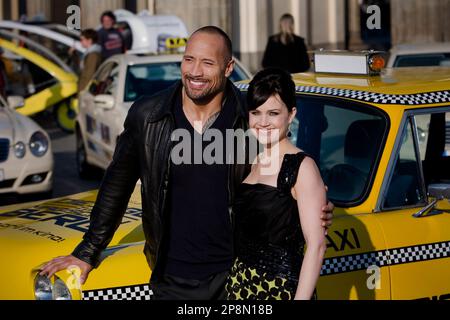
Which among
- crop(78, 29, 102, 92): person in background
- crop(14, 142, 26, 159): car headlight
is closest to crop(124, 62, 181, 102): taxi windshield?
crop(14, 142, 26, 159): car headlight

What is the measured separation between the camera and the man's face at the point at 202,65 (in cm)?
419

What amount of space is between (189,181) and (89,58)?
12.2m

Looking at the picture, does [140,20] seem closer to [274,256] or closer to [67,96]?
[67,96]

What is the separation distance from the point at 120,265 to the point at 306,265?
0.86m

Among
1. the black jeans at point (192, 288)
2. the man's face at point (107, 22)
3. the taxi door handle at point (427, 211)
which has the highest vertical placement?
the man's face at point (107, 22)

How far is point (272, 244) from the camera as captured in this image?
3.96 m

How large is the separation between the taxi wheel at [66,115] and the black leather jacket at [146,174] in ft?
42.6

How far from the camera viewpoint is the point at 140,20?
61.7 feet

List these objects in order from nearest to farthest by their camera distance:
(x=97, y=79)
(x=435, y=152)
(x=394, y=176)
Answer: (x=394, y=176) < (x=435, y=152) < (x=97, y=79)


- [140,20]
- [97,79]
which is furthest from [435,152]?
[140,20]

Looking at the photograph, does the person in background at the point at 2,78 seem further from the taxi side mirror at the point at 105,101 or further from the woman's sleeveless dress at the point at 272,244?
the woman's sleeveless dress at the point at 272,244

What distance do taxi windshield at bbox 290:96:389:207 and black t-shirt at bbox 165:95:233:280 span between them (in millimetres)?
1034

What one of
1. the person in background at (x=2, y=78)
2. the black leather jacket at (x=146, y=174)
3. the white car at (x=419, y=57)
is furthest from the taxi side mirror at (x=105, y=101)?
the black leather jacket at (x=146, y=174)

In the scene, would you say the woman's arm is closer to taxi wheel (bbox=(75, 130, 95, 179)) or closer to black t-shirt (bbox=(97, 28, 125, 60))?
taxi wheel (bbox=(75, 130, 95, 179))
